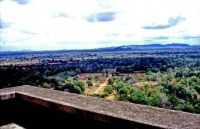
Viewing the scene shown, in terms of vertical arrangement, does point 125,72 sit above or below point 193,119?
below

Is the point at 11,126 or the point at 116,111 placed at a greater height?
the point at 116,111

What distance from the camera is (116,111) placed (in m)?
2.82

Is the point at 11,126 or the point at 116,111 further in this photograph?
the point at 11,126

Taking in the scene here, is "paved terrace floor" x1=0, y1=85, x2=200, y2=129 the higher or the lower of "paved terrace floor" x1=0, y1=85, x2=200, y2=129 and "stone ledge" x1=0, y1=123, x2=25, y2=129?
Result: the higher

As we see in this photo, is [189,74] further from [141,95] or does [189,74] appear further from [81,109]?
[81,109]

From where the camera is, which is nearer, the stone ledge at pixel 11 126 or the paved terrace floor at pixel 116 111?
the paved terrace floor at pixel 116 111

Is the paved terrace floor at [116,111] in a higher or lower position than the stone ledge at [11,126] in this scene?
higher

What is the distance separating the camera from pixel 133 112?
2.77 metres

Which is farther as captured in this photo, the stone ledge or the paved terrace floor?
the stone ledge

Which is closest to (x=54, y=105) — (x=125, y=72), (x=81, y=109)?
(x=81, y=109)

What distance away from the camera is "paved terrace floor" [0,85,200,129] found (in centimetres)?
237

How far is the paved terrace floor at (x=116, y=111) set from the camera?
2.37 m

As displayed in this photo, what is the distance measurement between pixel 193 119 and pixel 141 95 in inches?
1350

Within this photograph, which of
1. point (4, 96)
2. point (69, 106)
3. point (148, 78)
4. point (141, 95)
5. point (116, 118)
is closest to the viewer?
point (116, 118)
